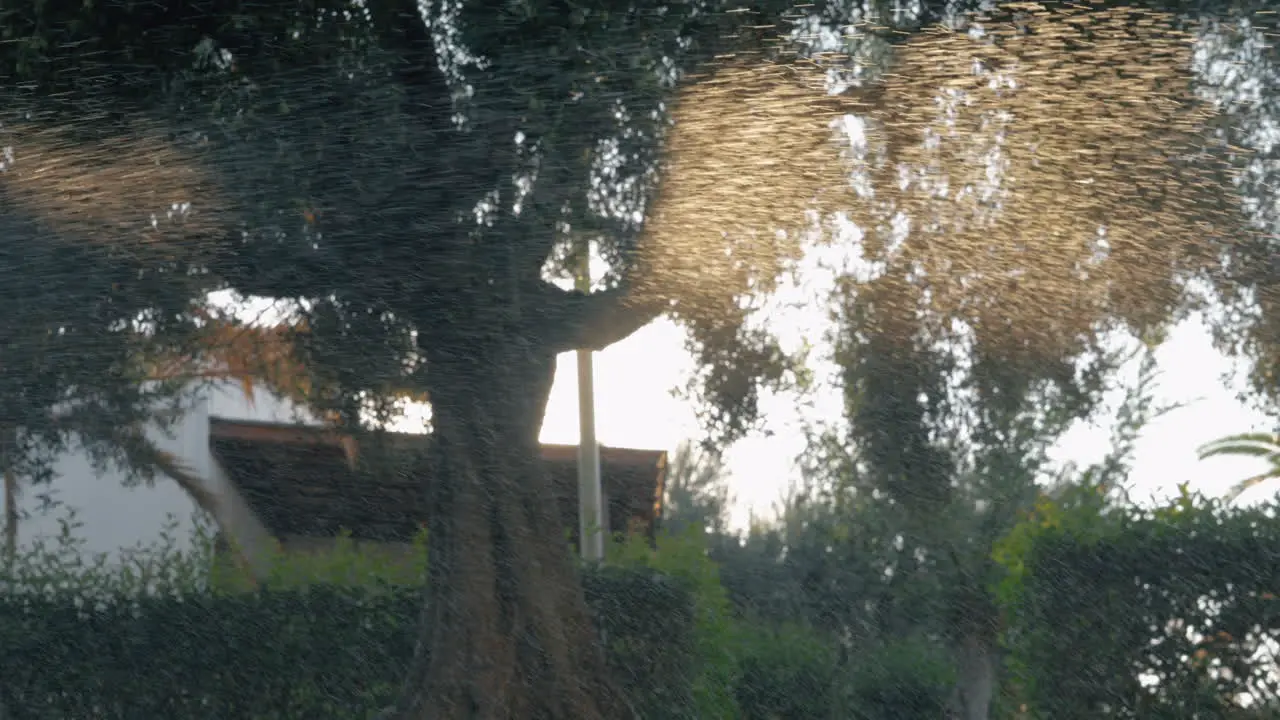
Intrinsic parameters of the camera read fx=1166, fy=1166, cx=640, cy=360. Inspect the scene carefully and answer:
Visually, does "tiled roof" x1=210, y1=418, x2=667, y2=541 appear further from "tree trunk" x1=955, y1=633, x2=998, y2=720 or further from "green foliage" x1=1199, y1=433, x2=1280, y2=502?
"green foliage" x1=1199, y1=433, x2=1280, y2=502

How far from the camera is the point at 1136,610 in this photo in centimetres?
260

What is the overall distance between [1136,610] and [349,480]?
6.02ft

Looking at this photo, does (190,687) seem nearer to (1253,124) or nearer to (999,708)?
(999,708)

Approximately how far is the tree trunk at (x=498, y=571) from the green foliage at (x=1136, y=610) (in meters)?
0.94

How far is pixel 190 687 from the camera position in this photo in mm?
2736

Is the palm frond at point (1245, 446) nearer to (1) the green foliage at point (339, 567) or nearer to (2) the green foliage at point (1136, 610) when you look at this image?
(2) the green foliage at point (1136, 610)

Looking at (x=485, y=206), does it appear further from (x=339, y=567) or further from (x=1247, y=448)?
(x=1247, y=448)

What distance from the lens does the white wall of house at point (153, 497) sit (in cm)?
286

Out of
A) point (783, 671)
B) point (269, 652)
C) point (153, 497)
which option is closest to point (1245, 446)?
point (783, 671)

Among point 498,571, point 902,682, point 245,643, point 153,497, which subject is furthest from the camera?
point 153,497

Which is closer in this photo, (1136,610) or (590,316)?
(1136,610)

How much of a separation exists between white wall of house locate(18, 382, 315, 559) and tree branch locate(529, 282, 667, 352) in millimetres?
755

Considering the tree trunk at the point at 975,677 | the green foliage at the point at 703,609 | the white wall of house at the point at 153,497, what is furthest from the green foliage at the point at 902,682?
the white wall of house at the point at 153,497

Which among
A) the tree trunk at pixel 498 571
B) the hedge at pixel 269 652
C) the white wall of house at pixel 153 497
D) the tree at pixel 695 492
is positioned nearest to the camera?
the tree trunk at pixel 498 571
